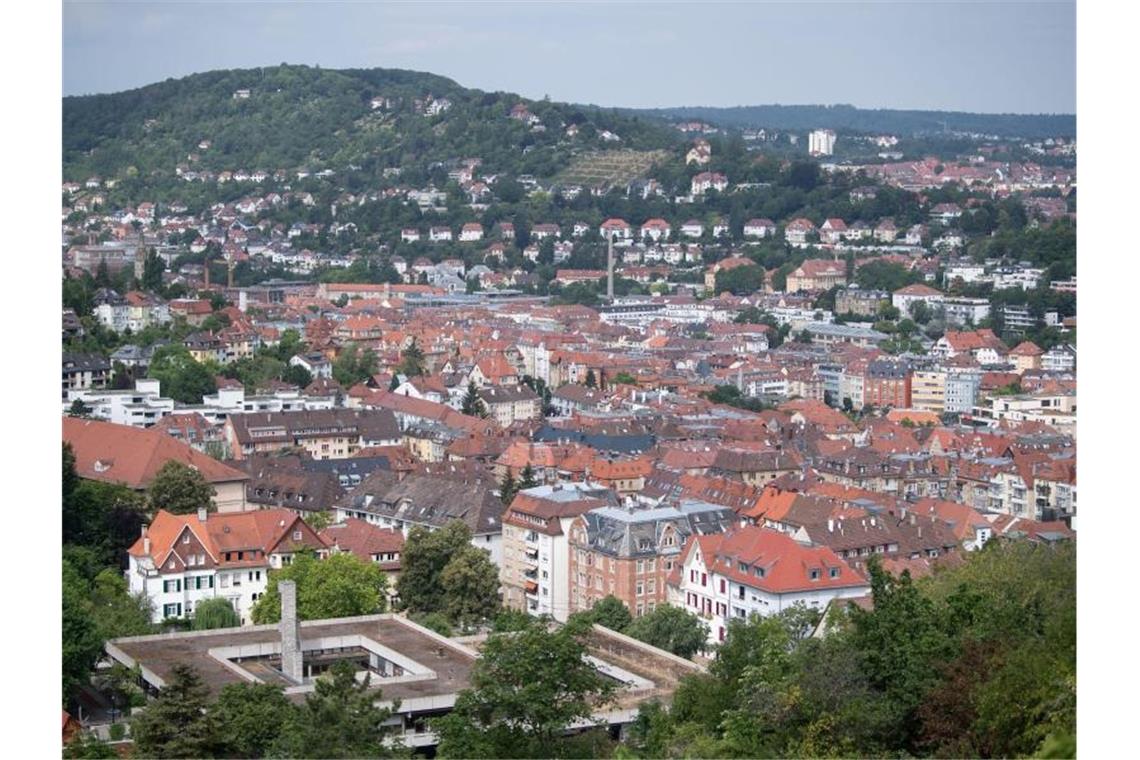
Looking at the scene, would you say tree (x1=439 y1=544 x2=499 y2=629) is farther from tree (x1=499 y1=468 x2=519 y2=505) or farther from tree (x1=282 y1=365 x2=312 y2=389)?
tree (x1=282 y1=365 x2=312 y2=389)

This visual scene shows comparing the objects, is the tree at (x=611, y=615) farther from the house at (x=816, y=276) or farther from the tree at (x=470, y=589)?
the house at (x=816, y=276)

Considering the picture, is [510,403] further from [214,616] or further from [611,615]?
[214,616]

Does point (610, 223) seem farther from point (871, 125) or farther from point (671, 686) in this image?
point (671, 686)

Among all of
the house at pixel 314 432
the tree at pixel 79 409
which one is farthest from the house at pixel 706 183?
the tree at pixel 79 409

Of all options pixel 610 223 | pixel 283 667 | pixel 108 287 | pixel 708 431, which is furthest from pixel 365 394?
pixel 610 223

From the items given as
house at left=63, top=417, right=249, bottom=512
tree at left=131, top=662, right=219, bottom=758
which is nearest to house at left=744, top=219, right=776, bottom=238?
house at left=63, top=417, right=249, bottom=512

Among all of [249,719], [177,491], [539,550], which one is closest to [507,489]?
[539,550]
